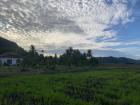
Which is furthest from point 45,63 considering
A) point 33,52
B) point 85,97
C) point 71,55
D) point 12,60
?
point 85,97

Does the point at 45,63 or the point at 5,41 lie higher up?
the point at 5,41

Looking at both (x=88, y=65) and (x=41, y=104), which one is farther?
(x=88, y=65)

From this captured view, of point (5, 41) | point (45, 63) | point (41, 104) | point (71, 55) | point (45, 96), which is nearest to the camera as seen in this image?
point (41, 104)

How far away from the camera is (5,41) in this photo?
137 meters

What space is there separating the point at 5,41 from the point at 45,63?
76.5m

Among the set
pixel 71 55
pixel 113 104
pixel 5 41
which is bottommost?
pixel 113 104

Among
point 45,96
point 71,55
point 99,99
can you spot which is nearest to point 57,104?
point 45,96

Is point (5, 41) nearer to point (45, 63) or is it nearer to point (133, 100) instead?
point (45, 63)

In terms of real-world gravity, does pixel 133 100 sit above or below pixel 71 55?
below

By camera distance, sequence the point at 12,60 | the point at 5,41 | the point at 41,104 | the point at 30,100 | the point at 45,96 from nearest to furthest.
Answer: the point at 41,104
the point at 30,100
the point at 45,96
the point at 12,60
the point at 5,41

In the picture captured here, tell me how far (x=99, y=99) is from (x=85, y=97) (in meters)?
0.80

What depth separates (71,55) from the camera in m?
78.6

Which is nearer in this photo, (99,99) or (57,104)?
(57,104)

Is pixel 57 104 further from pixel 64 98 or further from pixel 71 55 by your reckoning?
pixel 71 55
